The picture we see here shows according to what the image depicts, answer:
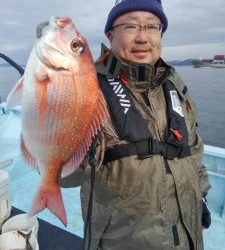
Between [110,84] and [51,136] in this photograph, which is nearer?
[51,136]

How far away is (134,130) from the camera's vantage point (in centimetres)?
209

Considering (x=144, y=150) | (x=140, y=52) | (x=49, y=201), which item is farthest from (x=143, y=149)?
(x=49, y=201)

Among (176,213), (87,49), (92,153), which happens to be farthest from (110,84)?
(176,213)

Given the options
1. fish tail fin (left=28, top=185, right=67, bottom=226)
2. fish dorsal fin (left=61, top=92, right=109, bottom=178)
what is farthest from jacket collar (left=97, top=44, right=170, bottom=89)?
fish tail fin (left=28, top=185, right=67, bottom=226)

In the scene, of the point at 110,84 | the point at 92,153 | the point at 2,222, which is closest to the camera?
the point at 92,153

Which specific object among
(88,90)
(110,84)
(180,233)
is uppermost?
(88,90)

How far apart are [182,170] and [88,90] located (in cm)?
102

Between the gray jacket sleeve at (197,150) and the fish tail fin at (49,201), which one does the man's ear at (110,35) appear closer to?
the gray jacket sleeve at (197,150)

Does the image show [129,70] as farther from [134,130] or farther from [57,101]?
[57,101]

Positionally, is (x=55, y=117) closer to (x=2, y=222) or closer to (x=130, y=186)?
(x=130, y=186)

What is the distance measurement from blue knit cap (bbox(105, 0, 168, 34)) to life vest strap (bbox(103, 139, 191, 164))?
0.85 metres

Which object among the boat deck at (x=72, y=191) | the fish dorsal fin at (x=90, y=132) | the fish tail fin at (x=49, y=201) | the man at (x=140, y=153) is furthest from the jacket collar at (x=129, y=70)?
the boat deck at (x=72, y=191)

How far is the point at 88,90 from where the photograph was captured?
1440 millimetres

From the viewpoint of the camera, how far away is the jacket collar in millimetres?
2168
